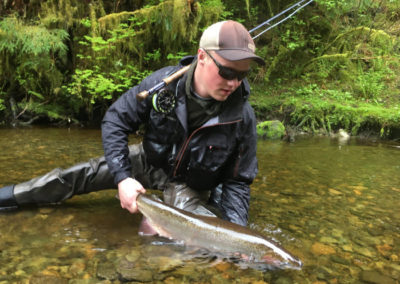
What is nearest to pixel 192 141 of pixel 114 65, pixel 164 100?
pixel 164 100

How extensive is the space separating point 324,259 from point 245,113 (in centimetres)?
143

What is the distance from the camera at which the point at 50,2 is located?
30.7 ft

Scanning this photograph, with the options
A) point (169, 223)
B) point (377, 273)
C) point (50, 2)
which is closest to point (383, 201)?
point (377, 273)

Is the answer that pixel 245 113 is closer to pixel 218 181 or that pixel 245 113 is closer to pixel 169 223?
pixel 218 181

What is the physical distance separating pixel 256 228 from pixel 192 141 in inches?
46.4

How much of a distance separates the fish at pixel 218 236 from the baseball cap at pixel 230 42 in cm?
129

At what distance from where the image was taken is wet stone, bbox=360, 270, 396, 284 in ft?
8.08

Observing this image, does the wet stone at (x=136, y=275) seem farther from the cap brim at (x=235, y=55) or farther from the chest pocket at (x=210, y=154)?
the cap brim at (x=235, y=55)

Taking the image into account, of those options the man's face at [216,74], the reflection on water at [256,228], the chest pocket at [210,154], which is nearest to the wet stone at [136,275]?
the reflection on water at [256,228]

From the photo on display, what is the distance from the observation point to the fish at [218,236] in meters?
2.42

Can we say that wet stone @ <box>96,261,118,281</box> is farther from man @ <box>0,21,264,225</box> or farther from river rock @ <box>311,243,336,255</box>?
river rock @ <box>311,243,336,255</box>

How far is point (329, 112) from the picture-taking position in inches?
384

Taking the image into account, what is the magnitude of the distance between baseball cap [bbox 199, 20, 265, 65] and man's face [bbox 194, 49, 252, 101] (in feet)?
0.16

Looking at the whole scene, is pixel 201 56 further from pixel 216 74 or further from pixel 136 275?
pixel 136 275
